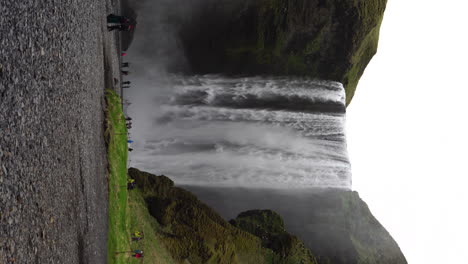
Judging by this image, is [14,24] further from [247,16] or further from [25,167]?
[247,16]

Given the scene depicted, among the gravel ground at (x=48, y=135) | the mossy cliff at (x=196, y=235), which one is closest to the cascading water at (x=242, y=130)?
the mossy cliff at (x=196, y=235)

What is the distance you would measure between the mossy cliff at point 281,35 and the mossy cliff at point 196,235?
912 cm

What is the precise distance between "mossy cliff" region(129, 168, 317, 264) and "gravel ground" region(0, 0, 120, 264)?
263 inches

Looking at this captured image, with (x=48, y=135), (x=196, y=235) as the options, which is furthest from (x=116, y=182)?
(x=48, y=135)

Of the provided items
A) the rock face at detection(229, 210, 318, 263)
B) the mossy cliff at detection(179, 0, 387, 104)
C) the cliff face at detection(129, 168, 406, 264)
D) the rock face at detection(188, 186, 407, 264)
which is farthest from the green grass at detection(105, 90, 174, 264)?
the mossy cliff at detection(179, 0, 387, 104)

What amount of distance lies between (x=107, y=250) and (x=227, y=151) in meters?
15.6

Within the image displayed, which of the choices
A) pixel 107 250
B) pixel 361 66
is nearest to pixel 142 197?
pixel 107 250

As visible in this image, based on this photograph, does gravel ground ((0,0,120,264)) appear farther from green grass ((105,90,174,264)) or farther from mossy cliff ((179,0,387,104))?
mossy cliff ((179,0,387,104))

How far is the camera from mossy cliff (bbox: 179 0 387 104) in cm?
2512

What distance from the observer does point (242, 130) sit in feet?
93.1

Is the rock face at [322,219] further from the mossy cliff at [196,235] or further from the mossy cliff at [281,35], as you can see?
the mossy cliff at [281,35]

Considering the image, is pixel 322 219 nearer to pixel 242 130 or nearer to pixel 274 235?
pixel 274 235

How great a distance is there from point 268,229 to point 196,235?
21.9 feet

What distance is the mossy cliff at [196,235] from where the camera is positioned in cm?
1872
